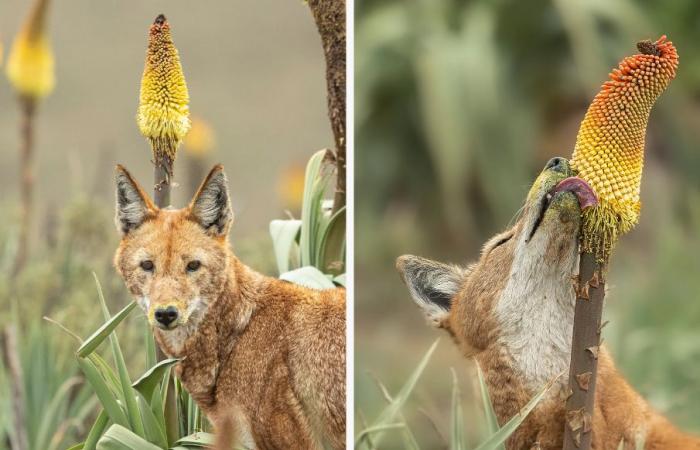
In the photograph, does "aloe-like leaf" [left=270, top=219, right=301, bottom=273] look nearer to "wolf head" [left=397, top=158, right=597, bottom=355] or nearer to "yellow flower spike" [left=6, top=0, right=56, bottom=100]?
"wolf head" [left=397, top=158, right=597, bottom=355]

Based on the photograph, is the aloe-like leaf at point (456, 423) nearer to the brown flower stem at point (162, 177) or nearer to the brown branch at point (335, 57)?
the brown branch at point (335, 57)

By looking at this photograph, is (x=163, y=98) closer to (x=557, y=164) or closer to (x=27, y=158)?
(x=27, y=158)

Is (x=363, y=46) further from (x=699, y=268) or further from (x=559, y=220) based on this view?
(x=699, y=268)

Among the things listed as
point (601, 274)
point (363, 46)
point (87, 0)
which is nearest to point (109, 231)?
point (87, 0)

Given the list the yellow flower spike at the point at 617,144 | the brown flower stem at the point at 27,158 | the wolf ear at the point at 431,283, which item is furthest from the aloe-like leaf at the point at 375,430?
the brown flower stem at the point at 27,158

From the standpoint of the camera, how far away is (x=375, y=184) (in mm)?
3137

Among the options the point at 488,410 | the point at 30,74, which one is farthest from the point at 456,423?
the point at 30,74

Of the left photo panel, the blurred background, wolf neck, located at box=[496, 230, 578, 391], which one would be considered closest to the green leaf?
the left photo panel

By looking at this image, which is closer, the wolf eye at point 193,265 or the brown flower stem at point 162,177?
the wolf eye at point 193,265

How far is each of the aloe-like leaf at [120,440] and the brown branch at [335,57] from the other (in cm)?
84

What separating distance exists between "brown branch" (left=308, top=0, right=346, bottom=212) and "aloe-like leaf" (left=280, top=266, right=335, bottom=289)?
0.23m

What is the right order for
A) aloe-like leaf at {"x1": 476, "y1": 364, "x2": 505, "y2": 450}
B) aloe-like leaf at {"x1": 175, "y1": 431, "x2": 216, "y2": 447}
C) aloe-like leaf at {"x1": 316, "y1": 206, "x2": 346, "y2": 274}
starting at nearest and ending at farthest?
Answer: aloe-like leaf at {"x1": 476, "y1": 364, "x2": 505, "y2": 450}, aloe-like leaf at {"x1": 175, "y1": 431, "x2": 216, "y2": 447}, aloe-like leaf at {"x1": 316, "y1": 206, "x2": 346, "y2": 274}

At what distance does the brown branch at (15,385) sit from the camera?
3.23m

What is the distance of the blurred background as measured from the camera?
2.85 m
